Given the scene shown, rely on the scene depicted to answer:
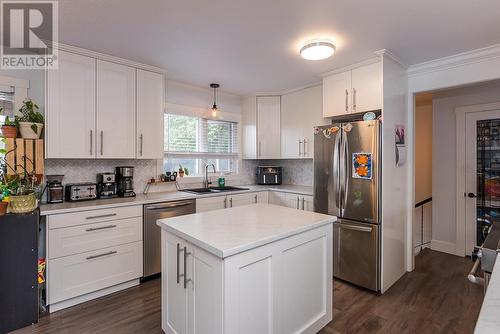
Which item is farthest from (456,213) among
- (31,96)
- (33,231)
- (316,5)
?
(31,96)

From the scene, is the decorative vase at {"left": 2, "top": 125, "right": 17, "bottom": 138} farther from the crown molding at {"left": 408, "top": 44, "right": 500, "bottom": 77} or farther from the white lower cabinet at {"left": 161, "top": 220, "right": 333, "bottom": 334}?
the crown molding at {"left": 408, "top": 44, "right": 500, "bottom": 77}

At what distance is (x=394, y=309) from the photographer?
91.4 inches

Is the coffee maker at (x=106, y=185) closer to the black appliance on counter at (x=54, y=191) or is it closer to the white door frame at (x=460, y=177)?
the black appliance on counter at (x=54, y=191)

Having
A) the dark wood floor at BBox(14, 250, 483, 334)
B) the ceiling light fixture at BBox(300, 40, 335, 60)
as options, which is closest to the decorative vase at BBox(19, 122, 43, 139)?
the dark wood floor at BBox(14, 250, 483, 334)

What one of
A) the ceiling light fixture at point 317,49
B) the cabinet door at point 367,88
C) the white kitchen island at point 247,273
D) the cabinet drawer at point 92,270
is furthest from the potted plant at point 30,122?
the cabinet door at point 367,88

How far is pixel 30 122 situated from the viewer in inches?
92.7

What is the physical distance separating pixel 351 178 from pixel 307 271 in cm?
133

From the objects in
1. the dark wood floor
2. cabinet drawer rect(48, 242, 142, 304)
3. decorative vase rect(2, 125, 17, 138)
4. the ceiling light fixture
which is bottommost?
the dark wood floor

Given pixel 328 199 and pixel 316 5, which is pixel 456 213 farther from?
pixel 316 5

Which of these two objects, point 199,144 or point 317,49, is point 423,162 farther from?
point 199,144

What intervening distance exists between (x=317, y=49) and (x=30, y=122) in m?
2.75

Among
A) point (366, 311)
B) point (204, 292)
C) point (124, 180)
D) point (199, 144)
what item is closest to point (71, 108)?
point (124, 180)

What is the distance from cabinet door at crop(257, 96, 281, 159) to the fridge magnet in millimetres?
1623

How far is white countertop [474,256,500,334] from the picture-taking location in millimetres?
681
